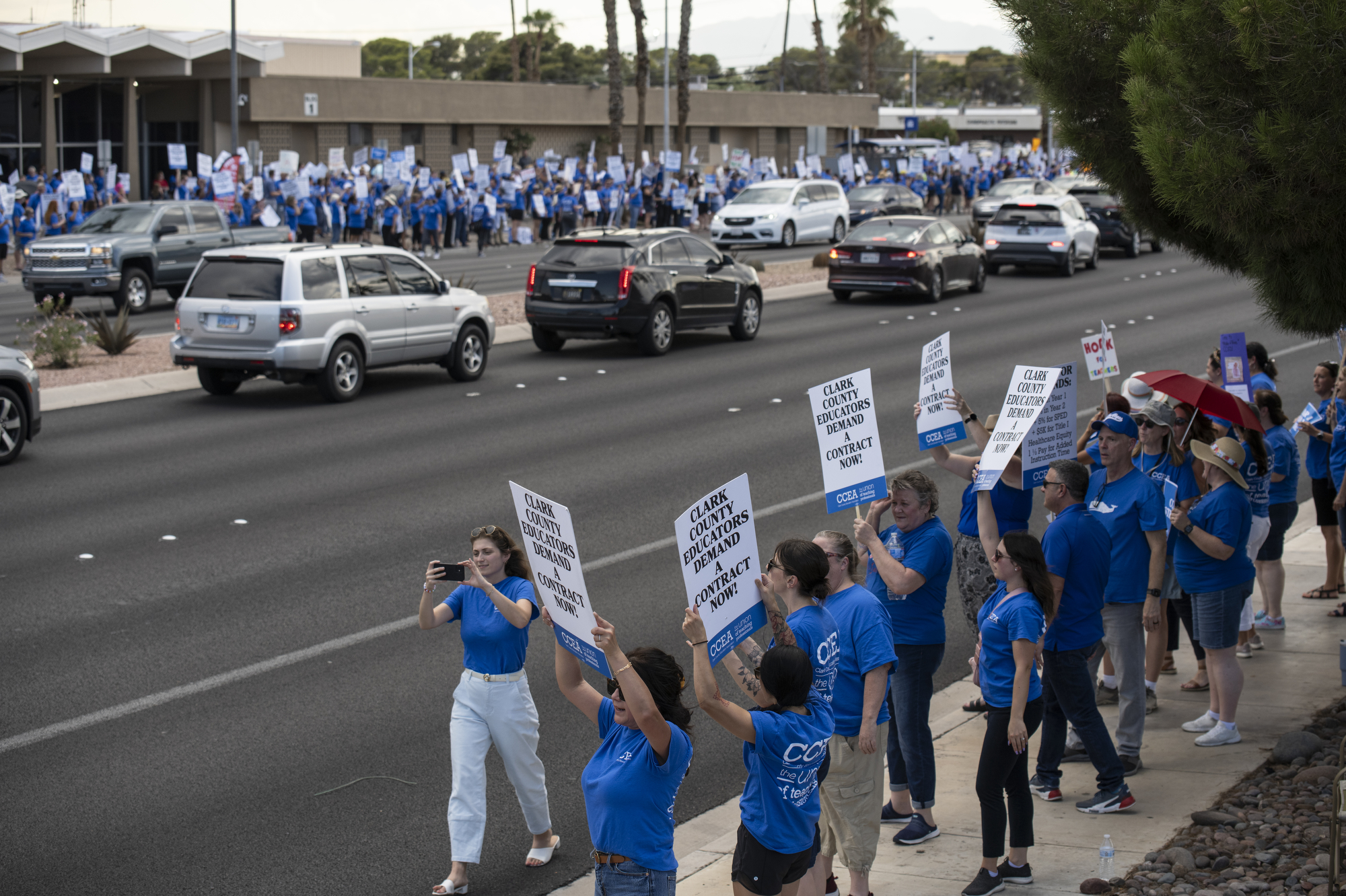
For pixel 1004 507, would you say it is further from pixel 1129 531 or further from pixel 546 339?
pixel 546 339

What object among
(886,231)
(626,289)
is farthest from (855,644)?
(886,231)

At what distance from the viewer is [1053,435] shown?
Result: 7781mm

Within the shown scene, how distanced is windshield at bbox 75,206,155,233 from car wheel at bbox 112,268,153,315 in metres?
0.81

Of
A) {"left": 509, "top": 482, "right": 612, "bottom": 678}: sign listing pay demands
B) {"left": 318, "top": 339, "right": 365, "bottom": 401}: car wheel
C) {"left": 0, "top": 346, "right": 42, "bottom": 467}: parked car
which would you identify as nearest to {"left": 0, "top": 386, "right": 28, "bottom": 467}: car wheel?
{"left": 0, "top": 346, "right": 42, "bottom": 467}: parked car

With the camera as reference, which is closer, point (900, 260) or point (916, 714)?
point (916, 714)

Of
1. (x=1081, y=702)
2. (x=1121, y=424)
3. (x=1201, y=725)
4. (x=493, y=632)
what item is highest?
(x=1121, y=424)

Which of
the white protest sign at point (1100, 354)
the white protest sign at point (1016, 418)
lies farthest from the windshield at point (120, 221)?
the white protest sign at point (1016, 418)

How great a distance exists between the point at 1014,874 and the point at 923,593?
134cm

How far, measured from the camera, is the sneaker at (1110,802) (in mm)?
6688

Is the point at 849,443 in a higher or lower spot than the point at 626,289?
lower

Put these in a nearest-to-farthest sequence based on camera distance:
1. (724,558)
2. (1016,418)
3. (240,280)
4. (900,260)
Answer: (724,558)
(1016,418)
(240,280)
(900,260)

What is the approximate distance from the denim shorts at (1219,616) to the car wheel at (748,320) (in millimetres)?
16198

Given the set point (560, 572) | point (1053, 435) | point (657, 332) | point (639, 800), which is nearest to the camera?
point (639, 800)

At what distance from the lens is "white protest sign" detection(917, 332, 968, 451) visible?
7.62m
